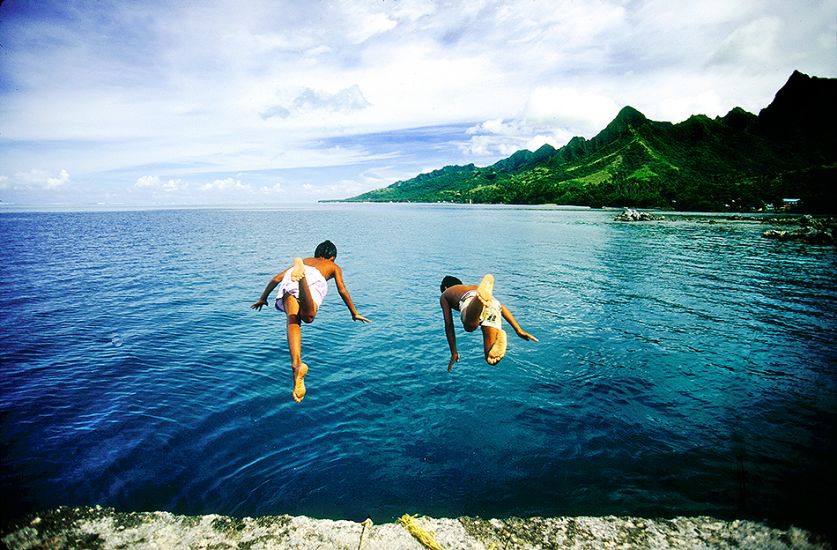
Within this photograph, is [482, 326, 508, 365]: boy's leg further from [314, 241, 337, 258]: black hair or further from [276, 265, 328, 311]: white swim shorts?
[314, 241, 337, 258]: black hair

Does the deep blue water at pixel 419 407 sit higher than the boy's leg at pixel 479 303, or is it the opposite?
the boy's leg at pixel 479 303

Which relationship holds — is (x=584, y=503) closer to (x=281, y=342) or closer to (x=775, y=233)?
(x=281, y=342)

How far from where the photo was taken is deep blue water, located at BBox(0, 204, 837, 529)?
288 inches

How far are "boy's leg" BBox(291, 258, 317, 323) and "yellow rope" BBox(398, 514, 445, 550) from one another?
396cm

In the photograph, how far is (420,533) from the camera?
17.4ft

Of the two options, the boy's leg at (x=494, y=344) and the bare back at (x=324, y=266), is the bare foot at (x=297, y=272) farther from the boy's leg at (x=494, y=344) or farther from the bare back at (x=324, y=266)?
the boy's leg at (x=494, y=344)

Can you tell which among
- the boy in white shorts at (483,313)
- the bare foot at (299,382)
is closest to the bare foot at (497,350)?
the boy in white shorts at (483,313)

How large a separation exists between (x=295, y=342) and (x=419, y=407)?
4.86 m

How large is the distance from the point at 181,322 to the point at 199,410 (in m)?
9.08

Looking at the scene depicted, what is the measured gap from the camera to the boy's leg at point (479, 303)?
6.80 metres

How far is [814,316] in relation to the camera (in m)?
18.5

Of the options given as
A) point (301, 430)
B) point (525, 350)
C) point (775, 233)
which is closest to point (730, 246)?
point (775, 233)

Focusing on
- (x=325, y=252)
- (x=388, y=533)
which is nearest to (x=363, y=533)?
(x=388, y=533)

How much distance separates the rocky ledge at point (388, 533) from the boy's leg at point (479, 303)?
3.31 meters
